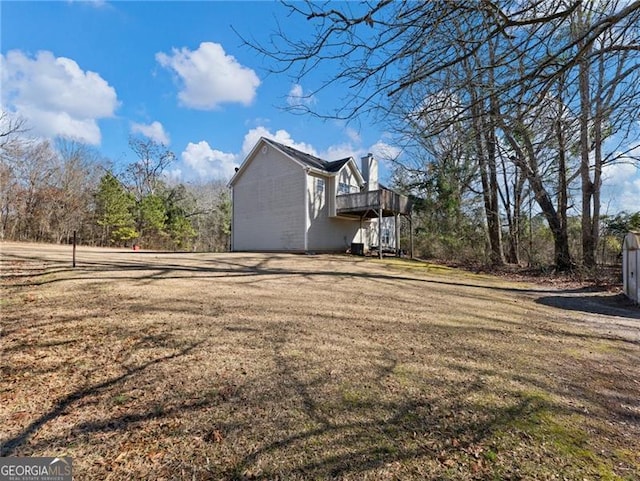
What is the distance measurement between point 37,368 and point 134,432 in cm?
149

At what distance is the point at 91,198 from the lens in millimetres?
26078

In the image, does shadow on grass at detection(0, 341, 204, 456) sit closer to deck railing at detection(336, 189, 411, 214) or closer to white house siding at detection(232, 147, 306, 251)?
white house siding at detection(232, 147, 306, 251)

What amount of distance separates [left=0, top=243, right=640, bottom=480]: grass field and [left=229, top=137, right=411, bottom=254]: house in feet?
40.3

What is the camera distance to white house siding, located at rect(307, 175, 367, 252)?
57.1 ft

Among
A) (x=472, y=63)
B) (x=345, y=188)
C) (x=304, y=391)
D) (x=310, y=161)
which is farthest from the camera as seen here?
(x=310, y=161)

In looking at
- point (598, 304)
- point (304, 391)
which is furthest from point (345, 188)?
point (304, 391)

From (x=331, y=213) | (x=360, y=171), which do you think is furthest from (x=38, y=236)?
(x=360, y=171)

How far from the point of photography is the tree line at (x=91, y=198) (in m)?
22.1

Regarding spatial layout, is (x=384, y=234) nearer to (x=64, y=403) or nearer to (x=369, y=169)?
(x=369, y=169)

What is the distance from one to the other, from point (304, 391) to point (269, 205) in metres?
16.8

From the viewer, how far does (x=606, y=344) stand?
4.42 metres

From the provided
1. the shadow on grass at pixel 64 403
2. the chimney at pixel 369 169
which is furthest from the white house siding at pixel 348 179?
the shadow on grass at pixel 64 403

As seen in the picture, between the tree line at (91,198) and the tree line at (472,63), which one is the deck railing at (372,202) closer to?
the tree line at (472,63)

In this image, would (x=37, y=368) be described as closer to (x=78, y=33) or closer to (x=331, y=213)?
(x=78, y=33)
